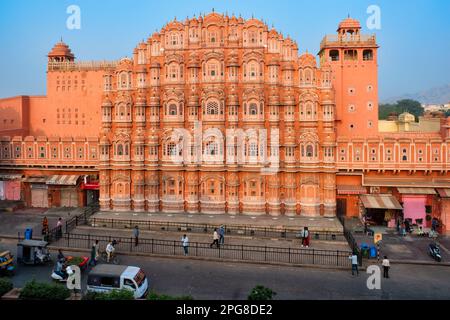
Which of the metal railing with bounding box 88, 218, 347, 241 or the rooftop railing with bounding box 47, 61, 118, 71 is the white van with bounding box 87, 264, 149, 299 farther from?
the rooftop railing with bounding box 47, 61, 118, 71

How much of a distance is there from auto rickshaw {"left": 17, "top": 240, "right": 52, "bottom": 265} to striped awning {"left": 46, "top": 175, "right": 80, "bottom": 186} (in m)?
17.1

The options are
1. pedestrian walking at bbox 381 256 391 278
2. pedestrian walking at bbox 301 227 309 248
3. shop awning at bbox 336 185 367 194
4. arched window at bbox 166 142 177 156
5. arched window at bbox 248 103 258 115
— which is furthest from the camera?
arched window at bbox 166 142 177 156

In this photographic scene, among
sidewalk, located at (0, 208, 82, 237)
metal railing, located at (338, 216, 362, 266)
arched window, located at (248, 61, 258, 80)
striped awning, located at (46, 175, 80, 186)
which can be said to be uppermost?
arched window, located at (248, 61, 258, 80)

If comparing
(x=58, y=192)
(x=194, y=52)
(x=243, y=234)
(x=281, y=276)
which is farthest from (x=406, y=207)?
(x=58, y=192)

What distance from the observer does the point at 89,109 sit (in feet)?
177

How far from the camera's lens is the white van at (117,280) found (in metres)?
20.5

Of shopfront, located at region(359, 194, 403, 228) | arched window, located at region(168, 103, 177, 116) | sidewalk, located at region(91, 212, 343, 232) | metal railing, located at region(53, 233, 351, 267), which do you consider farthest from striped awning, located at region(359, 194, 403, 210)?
arched window, located at region(168, 103, 177, 116)

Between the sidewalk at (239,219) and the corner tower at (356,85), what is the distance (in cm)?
1257

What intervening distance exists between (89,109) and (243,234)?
31021 mm

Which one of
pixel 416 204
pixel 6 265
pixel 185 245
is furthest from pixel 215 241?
pixel 416 204

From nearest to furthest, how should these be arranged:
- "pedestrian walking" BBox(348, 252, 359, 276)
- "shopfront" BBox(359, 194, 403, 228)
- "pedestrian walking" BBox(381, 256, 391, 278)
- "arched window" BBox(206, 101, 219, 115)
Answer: "pedestrian walking" BBox(381, 256, 391, 278) < "pedestrian walking" BBox(348, 252, 359, 276) < "shopfront" BBox(359, 194, 403, 228) < "arched window" BBox(206, 101, 219, 115)

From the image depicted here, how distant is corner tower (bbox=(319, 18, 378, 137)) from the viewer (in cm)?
4409

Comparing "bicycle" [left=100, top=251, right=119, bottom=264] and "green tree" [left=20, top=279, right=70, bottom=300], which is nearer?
"green tree" [left=20, top=279, right=70, bottom=300]

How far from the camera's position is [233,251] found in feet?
96.8
